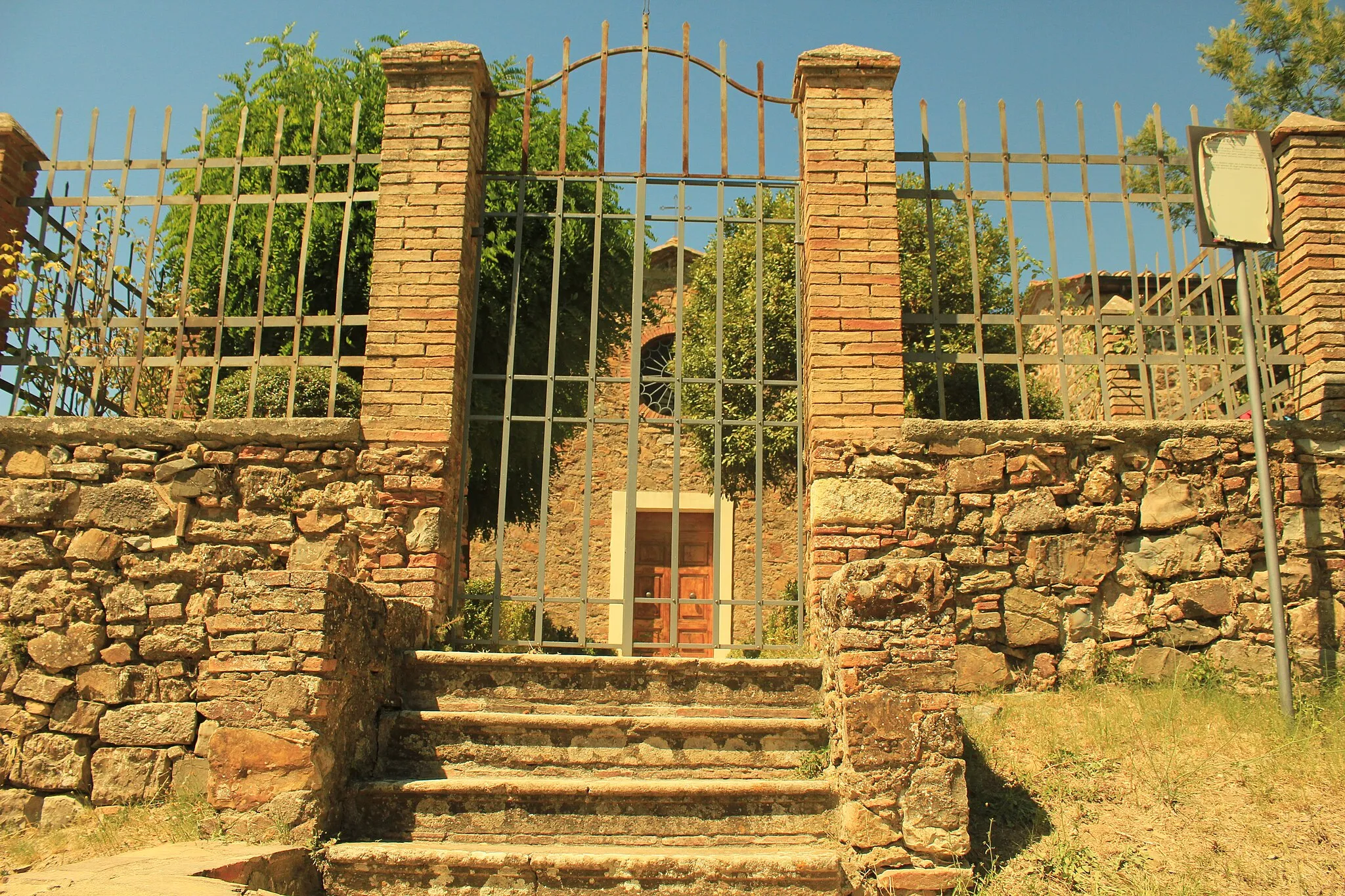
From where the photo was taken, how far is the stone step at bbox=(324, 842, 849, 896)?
12.3 feet

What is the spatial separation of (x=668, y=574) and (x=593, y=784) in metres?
8.72

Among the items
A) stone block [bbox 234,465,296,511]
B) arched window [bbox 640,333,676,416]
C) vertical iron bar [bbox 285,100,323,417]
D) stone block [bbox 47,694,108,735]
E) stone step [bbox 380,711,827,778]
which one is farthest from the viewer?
arched window [bbox 640,333,676,416]

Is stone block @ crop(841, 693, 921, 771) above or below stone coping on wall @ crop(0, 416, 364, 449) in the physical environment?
below

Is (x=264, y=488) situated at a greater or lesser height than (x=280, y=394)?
lesser

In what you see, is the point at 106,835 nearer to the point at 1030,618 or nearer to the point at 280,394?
the point at 280,394

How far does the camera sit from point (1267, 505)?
4.98 meters

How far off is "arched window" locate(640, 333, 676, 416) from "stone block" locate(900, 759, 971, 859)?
9.99 m

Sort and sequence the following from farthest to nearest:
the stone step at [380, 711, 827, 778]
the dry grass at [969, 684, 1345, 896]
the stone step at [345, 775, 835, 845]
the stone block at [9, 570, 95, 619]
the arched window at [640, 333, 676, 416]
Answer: the arched window at [640, 333, 676, 416] < the stone block at [9, 570, 95, 619] < the stone step at [380, 711, 827, 778] < the stone step at [345, 775, 835, 845] < the dry grass at [969, 684, 1345, 896]

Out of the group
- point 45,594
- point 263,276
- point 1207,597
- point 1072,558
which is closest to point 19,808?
point 45,594

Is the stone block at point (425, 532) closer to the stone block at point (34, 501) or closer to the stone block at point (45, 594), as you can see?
the stone block at point (45, 594)

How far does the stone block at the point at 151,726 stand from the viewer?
4547 millimetres

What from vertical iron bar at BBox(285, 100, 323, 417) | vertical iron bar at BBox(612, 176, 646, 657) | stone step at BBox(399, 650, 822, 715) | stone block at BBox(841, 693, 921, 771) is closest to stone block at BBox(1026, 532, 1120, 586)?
stone step at BBox(399, 650, 822, 715)

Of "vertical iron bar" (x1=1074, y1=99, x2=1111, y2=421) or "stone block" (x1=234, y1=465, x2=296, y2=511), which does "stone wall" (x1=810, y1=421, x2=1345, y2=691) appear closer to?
"vertical iron bar" (x1=1074, y1=99, x2=1111, y2=421)

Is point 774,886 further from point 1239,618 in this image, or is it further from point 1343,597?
point 1343,597
